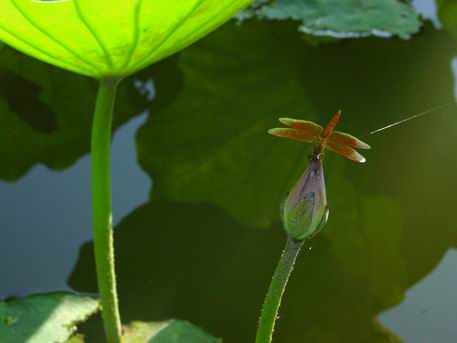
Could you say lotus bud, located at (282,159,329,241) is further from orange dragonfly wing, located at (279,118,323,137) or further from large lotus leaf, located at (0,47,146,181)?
large lotus leaf, located at (0,47,146,181)

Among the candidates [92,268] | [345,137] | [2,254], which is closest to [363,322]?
[92,268]

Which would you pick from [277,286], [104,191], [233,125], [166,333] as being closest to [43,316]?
[166,333]

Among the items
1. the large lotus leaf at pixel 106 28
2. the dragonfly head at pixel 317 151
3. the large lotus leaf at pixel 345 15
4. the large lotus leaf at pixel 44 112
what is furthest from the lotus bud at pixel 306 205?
the large lotus leaf at pixel 345 15

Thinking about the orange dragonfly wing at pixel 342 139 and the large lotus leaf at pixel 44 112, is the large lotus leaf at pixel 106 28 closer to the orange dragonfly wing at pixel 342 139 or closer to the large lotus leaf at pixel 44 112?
the orange dragonfly wing at pixel 342 139

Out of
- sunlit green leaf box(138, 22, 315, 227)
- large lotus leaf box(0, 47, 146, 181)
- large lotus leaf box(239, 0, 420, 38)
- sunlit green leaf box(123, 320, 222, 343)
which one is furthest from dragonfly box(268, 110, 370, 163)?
large lotus leaf box(239, 0, 420, 38)

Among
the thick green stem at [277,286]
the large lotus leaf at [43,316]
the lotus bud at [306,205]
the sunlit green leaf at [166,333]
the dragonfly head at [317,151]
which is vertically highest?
the dragonfly head at [317,151]

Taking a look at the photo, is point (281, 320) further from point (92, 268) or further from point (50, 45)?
point (50, 45)
